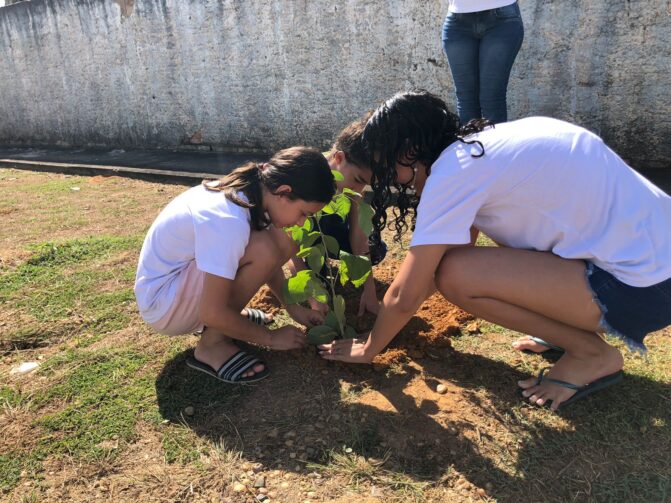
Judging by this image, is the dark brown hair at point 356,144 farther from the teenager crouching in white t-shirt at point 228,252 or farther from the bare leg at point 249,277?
the bare leg at point 249,277

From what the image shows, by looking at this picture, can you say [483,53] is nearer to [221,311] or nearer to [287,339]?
[287,339]

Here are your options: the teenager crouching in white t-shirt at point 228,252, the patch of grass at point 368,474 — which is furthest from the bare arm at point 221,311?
the patch of grass at point 368,474

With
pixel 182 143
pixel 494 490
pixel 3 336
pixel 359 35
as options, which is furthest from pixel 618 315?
pixel 182 143

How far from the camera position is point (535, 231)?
1.93 m

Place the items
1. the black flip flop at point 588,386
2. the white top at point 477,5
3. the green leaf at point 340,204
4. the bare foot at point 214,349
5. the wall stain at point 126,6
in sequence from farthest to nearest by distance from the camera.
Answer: the wall stain at point 126,6 → the white top at point 477,5 → the bare foot at point 214,349 → the green leaf at point 340,204 → the black flip flop at point 588,386

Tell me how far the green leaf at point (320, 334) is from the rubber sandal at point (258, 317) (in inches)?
15.7

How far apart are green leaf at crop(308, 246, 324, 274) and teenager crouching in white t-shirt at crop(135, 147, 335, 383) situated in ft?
0.47

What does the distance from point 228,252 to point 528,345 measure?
4.24ft

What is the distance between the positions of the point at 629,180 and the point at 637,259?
0.26m

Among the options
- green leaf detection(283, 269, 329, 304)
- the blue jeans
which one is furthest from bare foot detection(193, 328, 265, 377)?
the blue jeans

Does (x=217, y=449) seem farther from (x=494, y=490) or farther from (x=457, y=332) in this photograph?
(x=457, y=332)

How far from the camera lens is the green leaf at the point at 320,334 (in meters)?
2.39

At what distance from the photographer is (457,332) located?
2.56m

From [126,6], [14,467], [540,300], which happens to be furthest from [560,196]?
[126,6]
